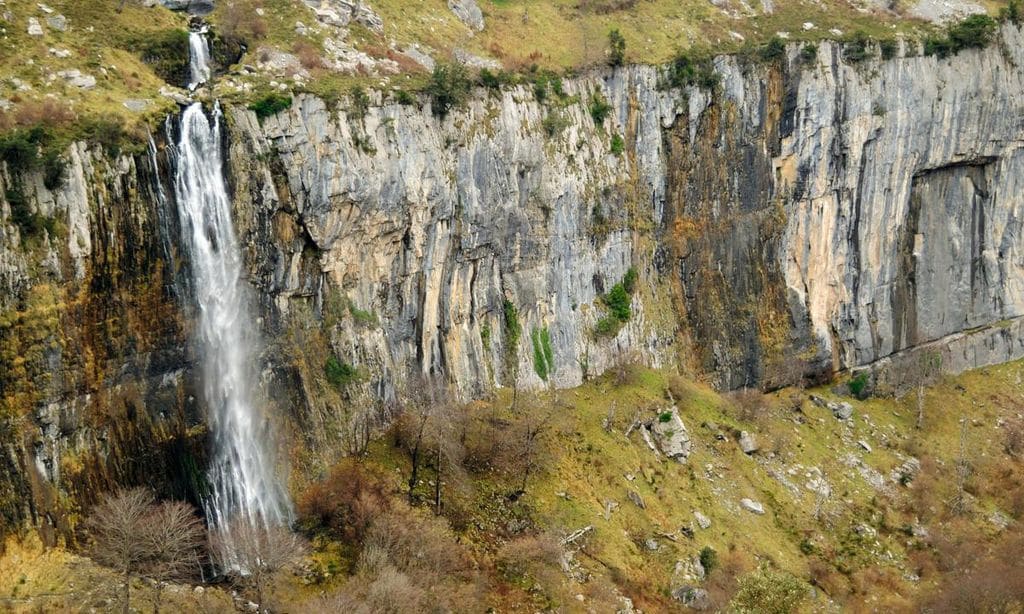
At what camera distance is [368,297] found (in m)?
43.2

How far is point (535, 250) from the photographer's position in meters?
50.2

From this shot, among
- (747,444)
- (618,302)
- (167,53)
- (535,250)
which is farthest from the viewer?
(618,302)

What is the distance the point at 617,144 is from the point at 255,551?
1202 inches

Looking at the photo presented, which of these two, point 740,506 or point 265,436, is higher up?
point 265,436

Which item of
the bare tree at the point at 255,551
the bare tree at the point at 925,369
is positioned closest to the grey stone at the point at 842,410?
the bare tree at the point at 925,369

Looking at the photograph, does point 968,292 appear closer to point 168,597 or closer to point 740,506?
point 740,506

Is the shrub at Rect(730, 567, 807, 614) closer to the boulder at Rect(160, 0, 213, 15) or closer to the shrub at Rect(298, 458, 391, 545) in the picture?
the shrub at Rect(298, 458, 391, 545)

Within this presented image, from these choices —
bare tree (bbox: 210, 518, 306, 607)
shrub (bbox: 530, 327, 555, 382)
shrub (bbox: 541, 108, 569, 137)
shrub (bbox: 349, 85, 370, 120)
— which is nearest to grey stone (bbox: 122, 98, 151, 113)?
shrub (bbox: 349, 85, 370, 120)

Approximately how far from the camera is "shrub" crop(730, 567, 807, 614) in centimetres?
3469

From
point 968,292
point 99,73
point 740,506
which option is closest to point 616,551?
point 740,506

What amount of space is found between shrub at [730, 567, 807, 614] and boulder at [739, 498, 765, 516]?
480 inches

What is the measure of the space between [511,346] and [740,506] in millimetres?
13746

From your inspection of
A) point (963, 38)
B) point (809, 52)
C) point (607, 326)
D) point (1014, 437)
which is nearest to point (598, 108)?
point (607, 326)

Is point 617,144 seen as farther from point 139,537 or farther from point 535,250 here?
point 139,537
